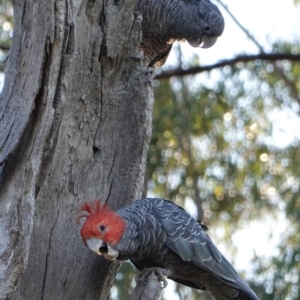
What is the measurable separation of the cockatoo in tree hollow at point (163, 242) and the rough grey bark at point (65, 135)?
176mm

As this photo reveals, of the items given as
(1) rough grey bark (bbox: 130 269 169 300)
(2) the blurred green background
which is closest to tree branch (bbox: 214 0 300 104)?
(2) the blurred green background

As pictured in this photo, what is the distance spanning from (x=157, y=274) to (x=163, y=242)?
166mm

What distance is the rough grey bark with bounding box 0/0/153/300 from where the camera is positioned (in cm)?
300

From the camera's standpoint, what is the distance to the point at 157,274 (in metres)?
3.57

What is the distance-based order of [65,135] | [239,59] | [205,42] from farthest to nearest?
[239,59] → [205,42] → [65,135]

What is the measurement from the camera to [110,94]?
12.0 feet

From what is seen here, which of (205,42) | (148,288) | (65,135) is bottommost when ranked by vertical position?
(148,288)

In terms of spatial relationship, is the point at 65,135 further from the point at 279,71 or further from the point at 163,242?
the point at 279,71

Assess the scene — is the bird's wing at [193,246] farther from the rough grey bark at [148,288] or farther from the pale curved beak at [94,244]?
the pale curved beak at [94,244]

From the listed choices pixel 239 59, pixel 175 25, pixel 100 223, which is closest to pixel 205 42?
pixel 175 25

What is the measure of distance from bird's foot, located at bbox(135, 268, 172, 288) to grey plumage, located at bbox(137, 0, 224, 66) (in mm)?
1603

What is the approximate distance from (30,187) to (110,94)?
874mm

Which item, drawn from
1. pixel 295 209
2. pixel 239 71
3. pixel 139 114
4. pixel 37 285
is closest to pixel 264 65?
pixel 239 71

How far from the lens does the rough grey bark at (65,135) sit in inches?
118
